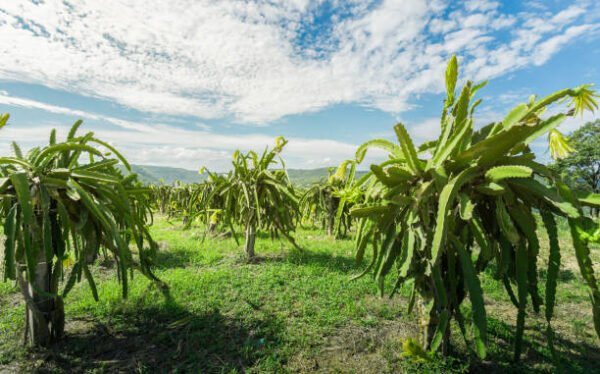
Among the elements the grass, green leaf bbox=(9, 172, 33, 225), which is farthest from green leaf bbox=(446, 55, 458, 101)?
green leaf bbox=(9, 172, 33, 225)

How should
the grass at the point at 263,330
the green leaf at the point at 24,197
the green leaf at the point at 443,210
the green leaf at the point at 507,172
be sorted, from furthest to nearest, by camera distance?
the grass at the point at 263,330 < the green leaf at the point at 24,197 < the green leaf at the point at 443,210 < the green leaf at the point at 507,172

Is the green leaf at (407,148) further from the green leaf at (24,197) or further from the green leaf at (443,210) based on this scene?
the green leaf at (24,197)

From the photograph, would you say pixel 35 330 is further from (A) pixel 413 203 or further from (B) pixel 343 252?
(B) pixel 343 252

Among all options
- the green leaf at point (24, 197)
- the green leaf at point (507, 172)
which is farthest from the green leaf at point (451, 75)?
the green leaf at point (24, 197)

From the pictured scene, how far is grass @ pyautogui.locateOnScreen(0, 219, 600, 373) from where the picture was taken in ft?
7.98

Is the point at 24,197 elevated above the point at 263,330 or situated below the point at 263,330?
above

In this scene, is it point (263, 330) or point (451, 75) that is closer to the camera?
point (451, 75)

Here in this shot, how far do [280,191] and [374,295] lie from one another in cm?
240

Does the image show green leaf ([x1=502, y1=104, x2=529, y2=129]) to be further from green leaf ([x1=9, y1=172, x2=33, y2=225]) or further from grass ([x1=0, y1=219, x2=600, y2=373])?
green leaf ([x1=9, y1=172, x2=33, y2=225])

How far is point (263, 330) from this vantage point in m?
2.94

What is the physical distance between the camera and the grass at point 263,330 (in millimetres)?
2434

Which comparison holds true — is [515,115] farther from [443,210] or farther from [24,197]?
[24,197]

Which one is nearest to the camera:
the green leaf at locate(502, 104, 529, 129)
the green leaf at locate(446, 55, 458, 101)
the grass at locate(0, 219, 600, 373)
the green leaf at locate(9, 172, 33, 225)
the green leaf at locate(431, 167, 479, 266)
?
the green leaf at locate(431, 167, 479, 266)

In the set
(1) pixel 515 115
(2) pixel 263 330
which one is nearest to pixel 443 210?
(1) pixel 515 115
